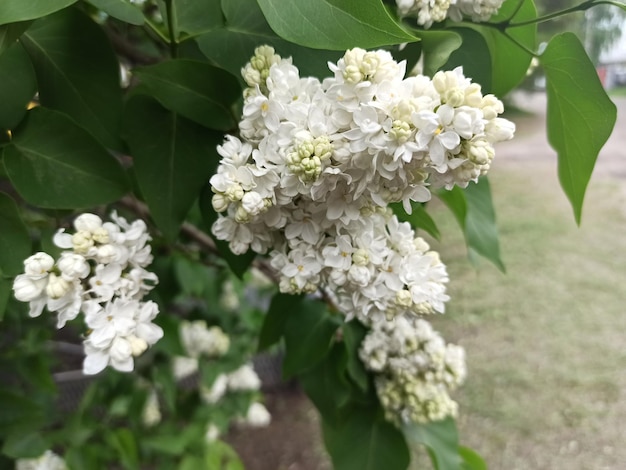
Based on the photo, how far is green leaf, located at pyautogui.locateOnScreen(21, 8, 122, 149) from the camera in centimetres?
38

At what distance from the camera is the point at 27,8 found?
0.91 ft

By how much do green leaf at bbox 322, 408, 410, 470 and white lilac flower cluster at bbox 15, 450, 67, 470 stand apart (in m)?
0.42

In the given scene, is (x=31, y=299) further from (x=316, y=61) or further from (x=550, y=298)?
(x=550, y=298)

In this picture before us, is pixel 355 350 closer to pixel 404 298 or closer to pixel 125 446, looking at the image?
pixel 404 298

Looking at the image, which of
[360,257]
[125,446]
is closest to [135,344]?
[360,257]

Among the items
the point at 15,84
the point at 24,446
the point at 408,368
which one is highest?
the point at 15,84

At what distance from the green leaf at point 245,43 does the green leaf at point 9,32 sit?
11 cm

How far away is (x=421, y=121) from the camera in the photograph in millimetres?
264

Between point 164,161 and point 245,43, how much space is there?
10 centimetres

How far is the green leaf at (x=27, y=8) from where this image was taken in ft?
0.90

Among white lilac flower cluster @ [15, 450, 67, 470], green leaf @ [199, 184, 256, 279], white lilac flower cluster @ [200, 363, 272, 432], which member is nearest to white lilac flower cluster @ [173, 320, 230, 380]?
white lilac flower cluster @ [200, 363, 272, 432]

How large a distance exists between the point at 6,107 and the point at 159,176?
103 millimetres

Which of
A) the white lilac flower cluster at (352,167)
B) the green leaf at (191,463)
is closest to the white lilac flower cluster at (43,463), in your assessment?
the green leaf at (191,463)

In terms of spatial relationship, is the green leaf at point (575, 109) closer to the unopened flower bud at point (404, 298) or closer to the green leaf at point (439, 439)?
the unopened flower bud at point (404, 298)
